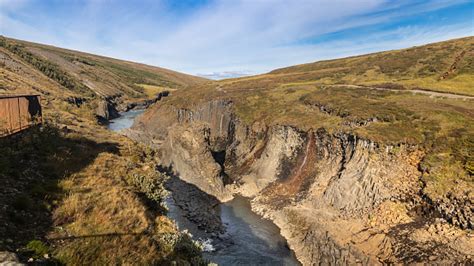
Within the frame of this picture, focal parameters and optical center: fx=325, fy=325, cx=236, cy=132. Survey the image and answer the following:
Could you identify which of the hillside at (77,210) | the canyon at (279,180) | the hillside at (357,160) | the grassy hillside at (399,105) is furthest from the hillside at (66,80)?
the hillside at (77,210)

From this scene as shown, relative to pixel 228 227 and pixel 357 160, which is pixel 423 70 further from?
pixel 228 227

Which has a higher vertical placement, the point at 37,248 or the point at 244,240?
the point at 37,248

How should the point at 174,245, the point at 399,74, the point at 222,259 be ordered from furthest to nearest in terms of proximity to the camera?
1. the point at 399,74
2. the point at 222,259
3. the point at 174,245

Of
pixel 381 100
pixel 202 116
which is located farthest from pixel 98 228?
pixel 202 116

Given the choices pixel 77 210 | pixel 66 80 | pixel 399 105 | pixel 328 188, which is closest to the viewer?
pixel 77 210

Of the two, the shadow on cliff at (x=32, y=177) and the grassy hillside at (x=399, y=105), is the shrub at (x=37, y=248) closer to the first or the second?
the shadow on cliff at (x=32, y=177)

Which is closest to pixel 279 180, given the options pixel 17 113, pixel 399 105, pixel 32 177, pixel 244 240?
pixel 244 240

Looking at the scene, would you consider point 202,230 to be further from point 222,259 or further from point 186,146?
point 186,146
